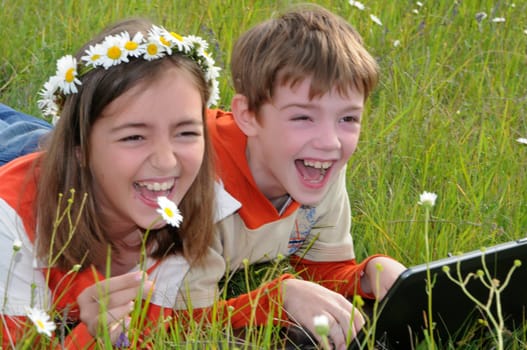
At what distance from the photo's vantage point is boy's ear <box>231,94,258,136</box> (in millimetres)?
2846

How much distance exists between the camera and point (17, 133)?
3252 mm

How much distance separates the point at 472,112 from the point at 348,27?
1.21 meters

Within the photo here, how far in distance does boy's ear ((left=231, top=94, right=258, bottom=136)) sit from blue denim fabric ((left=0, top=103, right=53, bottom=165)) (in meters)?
0.64

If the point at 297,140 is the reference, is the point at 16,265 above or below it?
below

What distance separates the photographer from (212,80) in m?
2.67

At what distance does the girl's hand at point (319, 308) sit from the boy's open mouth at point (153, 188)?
39 cm

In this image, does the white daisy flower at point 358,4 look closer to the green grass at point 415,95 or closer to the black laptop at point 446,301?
the green grass at point 415,95

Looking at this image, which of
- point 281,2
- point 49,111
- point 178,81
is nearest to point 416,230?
point 178,81

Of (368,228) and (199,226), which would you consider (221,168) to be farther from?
(368,228)

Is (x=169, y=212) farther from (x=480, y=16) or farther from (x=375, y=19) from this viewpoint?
(x=480, y=16)

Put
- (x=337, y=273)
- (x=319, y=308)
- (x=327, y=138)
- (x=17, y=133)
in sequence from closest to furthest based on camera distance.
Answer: (x=319, y=308) < (x=327, y=138) < (x=337, y=273) < (x=17, y=133)

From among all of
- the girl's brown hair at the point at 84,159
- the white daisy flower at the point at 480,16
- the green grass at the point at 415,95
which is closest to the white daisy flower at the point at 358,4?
the green grass at the point at 415,95

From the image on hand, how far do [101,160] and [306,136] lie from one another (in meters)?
0.59

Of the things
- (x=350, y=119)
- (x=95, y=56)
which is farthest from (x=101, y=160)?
(x=350, y=119)
